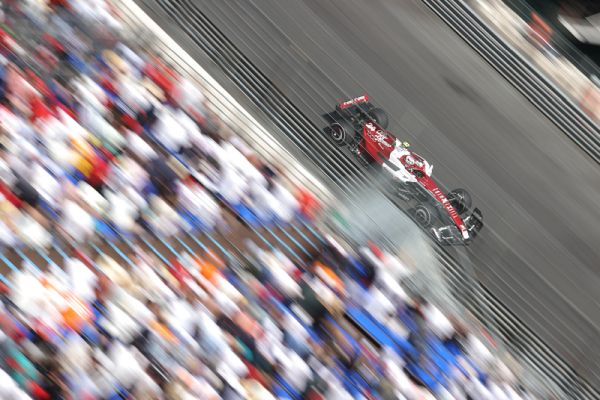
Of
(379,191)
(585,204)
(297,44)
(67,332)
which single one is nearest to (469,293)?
(379,191)

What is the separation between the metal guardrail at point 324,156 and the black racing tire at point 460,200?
861 mm

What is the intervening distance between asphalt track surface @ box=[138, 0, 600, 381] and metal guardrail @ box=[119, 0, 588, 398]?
0.56 ft

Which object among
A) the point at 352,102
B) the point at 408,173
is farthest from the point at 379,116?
the point at 408,173

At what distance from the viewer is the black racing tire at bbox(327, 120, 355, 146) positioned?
11.5 metres

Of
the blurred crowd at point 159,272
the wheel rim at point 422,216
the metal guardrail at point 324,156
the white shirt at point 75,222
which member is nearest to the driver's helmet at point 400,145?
the metal guardrail at point 324,156

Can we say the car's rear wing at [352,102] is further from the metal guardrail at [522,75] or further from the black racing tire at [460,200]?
the metal guardrail at [522,75]

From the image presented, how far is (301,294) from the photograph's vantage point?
9.16 m

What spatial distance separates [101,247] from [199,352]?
1530 millimetres

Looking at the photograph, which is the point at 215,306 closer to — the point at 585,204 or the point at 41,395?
the point at 41,395

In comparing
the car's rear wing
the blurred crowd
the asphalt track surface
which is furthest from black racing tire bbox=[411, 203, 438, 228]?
the car's rear wing

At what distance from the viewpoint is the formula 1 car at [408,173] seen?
11297 mm

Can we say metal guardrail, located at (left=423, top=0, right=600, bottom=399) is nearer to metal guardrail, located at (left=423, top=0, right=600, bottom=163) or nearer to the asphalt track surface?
metal guardrail, located at (left=423, top=0, right=600, bottom=163)

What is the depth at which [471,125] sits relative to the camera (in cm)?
1310

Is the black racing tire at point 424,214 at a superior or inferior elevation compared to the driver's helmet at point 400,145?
inferior
